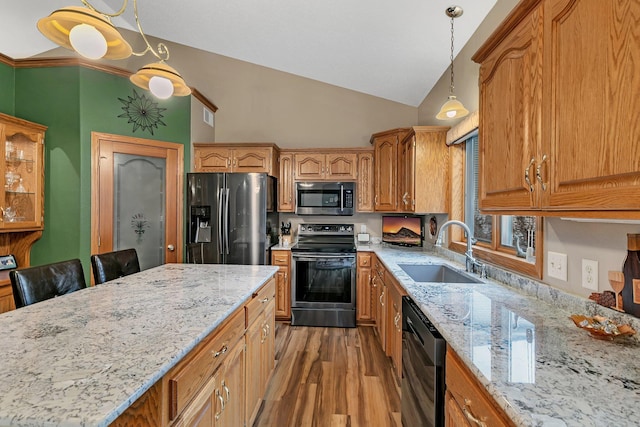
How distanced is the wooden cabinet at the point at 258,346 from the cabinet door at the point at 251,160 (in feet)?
6.27

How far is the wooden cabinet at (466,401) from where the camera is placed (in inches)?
31.7

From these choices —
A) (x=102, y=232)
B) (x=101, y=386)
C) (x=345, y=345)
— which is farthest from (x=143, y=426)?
(x=102, y=232)

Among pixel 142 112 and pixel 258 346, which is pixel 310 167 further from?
pixel 258 346

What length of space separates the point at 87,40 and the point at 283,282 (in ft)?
9.24

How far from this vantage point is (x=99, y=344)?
0.98 m

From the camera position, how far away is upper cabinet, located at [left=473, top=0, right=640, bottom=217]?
74cm

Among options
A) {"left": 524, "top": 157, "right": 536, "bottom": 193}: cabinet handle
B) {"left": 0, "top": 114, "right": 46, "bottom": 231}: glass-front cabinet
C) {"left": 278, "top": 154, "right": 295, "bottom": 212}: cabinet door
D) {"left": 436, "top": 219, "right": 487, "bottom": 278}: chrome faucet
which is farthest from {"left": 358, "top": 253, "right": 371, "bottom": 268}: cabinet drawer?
{"left": 0, "top": 114, "right": 46, "bottom": 231}: glass-front cabinet

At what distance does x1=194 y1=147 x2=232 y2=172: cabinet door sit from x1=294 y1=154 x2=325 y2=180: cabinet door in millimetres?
872

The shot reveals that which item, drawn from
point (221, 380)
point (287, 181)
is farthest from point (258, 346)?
point (287, 181)

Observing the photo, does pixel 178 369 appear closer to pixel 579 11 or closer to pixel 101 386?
pixel 101 386

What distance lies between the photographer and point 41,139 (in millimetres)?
3023

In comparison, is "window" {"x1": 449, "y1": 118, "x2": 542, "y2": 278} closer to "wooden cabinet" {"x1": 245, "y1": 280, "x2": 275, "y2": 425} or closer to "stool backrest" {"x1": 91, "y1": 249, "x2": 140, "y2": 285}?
"wooden cabinet" {"x1": 245, "y1": 280, "x2": 275, "y2": 425}

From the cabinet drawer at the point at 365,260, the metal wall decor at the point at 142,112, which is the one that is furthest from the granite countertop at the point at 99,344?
the metal wall decor at the point at 142,112

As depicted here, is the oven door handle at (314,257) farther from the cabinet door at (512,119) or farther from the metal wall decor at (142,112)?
the metal wall decor at (142,112)
